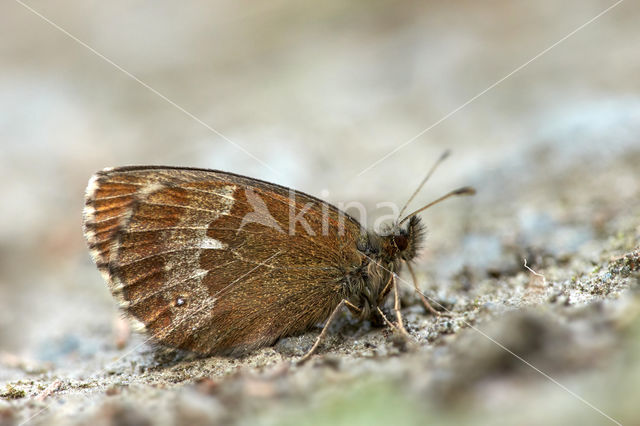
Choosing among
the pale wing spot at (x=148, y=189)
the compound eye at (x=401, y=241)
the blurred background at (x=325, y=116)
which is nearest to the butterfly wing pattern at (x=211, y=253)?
the pale wing spot at (x=148, y=189)

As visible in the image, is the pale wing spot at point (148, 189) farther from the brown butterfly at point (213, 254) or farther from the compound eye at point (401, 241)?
the compound eye at point (401, 241)

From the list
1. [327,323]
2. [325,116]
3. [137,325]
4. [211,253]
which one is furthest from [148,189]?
[325,116]

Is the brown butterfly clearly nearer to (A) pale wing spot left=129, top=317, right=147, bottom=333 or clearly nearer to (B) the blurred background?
(A) pale wing spot left=129, top=317, right=147, bottom=333

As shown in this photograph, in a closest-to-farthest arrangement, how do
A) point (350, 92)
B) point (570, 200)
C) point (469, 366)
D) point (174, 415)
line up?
point (469, 366), point (174, 415), point (570, 200), point (350, 92)

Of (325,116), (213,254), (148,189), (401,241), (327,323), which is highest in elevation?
(325,116)

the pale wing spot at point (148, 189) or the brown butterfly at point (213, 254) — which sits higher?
the pale wing spot at point (148, 189)

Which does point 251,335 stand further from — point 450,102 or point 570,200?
point 450,102

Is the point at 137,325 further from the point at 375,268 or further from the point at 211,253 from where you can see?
the point at 375,268

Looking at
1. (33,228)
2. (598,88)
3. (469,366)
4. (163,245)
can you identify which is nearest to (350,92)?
(598,88)
